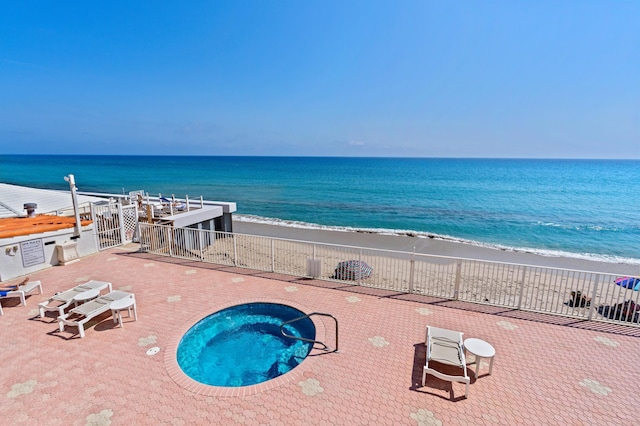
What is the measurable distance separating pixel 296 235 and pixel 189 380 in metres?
16.4

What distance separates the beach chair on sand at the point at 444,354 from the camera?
4.41 meters

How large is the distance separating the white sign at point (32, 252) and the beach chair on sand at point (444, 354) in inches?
429

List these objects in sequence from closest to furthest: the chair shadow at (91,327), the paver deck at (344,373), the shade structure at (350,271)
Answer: the paver deck at (344,373)
the chair shadow at (91,327)
the shade structure at (350,271)

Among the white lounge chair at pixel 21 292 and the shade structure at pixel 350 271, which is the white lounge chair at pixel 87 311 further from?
the shade structure at pixel 350 271

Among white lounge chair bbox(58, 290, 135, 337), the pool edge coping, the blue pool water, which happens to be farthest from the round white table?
the blue pool water

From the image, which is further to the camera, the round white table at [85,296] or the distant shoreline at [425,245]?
the distant shoreline at [425,245]

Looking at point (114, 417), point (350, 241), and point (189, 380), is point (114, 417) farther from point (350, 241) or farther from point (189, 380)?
point (350, 241)

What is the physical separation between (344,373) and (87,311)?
5.33 meters

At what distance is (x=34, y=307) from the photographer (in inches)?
268

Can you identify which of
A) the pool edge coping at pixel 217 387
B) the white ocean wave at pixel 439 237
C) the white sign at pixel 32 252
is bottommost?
the white ocean wave at pixel 439 237

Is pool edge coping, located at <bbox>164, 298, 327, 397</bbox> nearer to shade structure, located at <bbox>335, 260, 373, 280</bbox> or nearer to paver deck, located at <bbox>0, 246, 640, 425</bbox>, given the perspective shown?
paver deck, located at <bbox>0, 246, 640, 425</bbox>

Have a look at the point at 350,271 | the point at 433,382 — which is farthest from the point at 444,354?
the point at 350,271

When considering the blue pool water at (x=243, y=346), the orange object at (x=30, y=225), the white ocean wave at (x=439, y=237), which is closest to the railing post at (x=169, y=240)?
the orange object at (x=30, y=225)

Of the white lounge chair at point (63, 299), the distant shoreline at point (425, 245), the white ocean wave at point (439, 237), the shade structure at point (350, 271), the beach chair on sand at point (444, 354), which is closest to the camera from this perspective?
the beach chair on sand at point (444, 354)
